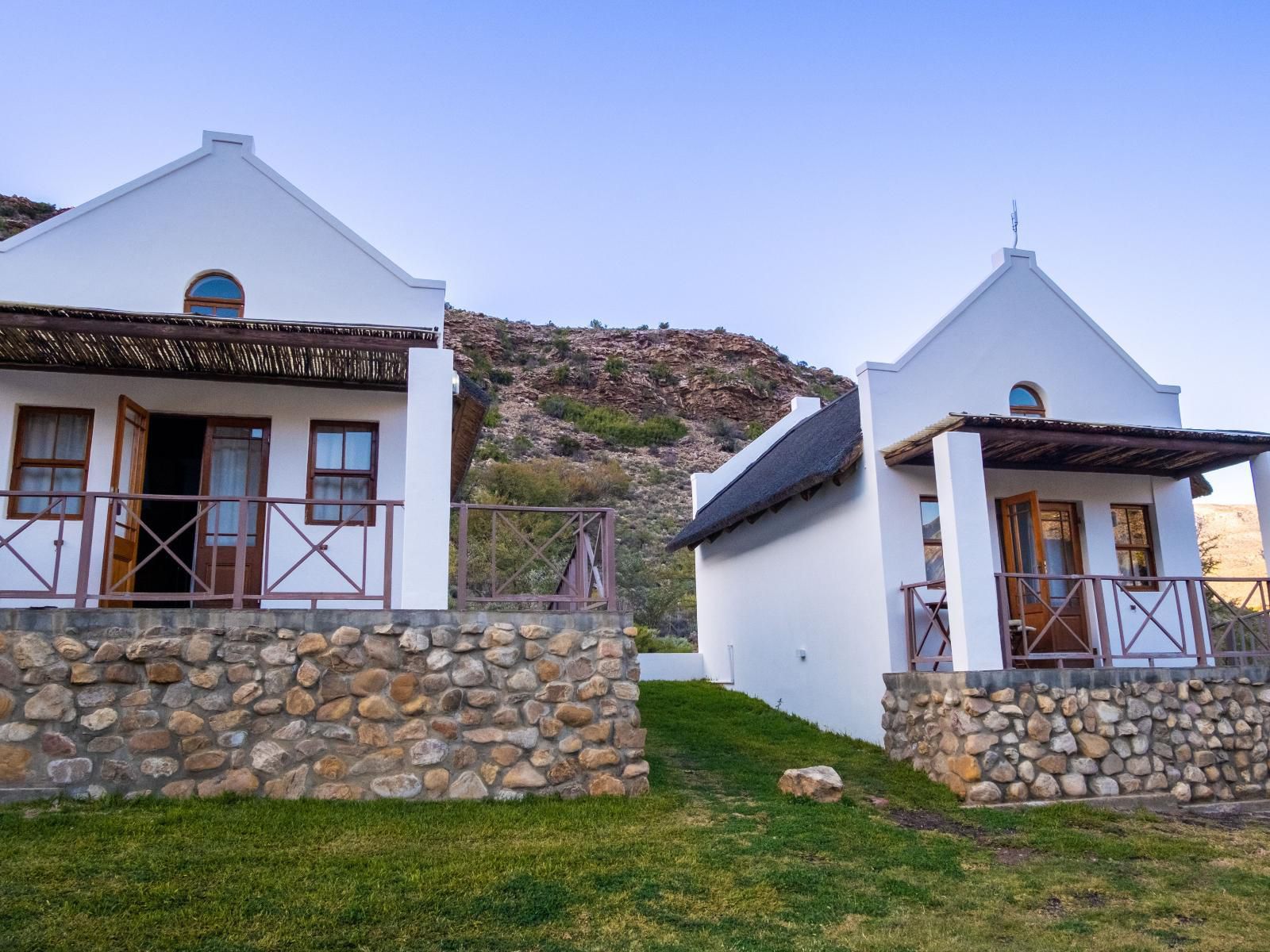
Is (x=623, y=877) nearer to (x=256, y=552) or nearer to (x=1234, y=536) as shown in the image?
(x=256, y=552)

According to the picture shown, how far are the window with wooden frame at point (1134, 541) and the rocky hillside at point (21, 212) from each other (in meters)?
35.6

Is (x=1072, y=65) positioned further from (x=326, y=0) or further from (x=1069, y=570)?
(x=326, y=0)

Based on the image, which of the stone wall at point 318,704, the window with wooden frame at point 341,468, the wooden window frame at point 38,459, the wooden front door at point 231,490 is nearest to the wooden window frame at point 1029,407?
the stone wall at point 318,704

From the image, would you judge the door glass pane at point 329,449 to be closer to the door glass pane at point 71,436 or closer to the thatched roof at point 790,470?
the door glass pane at point 71,436

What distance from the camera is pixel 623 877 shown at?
5.63m

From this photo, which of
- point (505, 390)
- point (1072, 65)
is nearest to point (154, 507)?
point (1072, 65)

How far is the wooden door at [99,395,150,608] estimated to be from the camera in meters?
8.95

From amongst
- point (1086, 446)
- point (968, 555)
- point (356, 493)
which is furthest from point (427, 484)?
point (1086, 446)

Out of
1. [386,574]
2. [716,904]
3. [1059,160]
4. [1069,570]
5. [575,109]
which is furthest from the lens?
[575,109]

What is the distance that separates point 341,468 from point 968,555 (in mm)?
6559

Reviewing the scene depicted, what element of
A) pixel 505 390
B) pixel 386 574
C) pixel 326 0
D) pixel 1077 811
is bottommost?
pixel 1077 811

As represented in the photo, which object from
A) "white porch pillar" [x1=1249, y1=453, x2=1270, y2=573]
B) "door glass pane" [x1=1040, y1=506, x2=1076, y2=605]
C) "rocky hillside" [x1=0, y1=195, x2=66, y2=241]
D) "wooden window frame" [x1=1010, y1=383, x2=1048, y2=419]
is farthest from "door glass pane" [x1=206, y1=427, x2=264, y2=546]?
"rocky hillside" [x1=0, y1=195, x2=66, y2=241]

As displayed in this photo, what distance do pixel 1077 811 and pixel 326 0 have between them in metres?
12.9

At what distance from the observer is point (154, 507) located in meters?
9.86
